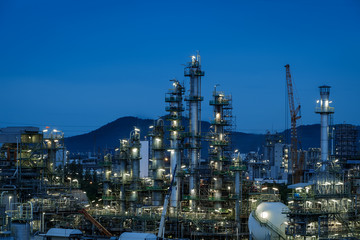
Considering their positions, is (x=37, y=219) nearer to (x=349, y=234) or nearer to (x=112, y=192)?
(x=112, y=192)

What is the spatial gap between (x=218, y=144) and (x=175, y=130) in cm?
588

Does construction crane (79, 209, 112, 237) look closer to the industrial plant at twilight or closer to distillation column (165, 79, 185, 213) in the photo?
the industrial plant at twilight

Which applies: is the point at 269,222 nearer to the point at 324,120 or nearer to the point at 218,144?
the point at 324,120

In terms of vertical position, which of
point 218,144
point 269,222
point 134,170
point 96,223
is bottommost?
point 96,223

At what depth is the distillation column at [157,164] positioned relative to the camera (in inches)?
2928

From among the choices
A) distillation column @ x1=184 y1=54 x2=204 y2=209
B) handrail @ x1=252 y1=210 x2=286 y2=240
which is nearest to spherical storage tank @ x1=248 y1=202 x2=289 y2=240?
handrail @ x1=252 y1=210 x2=286 y2=240

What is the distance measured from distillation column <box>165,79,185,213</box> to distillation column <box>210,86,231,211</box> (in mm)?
4641

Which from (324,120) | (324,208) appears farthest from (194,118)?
(324,208)

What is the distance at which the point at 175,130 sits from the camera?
74938 millimetres

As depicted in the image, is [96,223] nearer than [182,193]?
Yes

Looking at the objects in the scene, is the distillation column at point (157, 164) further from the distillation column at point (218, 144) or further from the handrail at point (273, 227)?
the handrail at point (273, 227)

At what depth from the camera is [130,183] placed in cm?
7769

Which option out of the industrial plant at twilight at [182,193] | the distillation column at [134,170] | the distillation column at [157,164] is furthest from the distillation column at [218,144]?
the distillation column at [134,170]

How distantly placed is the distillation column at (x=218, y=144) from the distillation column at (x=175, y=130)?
4641 mm
